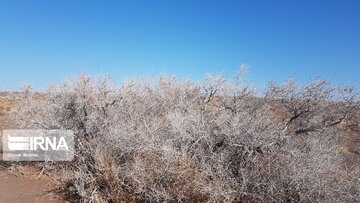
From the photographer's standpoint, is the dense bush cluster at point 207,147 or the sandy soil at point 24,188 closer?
the dense bush cluster at point 207,147

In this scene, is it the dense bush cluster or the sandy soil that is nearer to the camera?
the dense bush cluster

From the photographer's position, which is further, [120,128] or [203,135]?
[120,128]

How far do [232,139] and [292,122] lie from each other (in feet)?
9.40

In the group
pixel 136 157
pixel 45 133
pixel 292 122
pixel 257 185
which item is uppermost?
pixel 45 133

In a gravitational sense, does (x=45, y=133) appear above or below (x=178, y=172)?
above

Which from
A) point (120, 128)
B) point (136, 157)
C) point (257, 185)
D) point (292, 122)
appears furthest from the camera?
point (292, 122)

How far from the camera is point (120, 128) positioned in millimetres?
9273

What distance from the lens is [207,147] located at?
26.1 ft

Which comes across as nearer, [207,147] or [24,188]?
[207,147]

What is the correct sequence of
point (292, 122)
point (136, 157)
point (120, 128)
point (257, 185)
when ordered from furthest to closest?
point (292, 122) < point (120, 128) < point (136, 157) < point (257, 185)

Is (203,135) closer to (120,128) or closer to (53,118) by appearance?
(120,128)

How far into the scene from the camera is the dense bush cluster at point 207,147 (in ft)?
22.5

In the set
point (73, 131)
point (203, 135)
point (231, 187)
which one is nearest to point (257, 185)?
point (231, 187)

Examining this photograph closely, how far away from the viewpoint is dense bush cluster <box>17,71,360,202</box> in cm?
685
